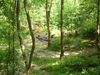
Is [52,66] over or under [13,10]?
under

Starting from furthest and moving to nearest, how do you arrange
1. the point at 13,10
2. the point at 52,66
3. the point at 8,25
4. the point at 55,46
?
the point at 55,46 < the point at 52,66 < the point at 13,10 < the point at 8,25

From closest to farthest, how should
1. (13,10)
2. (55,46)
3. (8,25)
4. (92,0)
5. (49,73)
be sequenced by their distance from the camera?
(8,25) < (13,10) < (49,73) < (92,0) < (55,46)

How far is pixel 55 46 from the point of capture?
3994 centimetres

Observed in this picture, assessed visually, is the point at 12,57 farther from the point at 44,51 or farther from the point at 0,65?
the point at 44,51

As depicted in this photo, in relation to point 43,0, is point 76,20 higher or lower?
lower

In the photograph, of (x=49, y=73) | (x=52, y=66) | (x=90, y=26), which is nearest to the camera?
(x=49, y=73)

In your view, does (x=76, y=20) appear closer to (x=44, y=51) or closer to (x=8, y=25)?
(x=44, y=51)

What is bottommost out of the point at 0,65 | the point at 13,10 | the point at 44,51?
the point at 44,51

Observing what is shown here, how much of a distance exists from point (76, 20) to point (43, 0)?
951 centimetres

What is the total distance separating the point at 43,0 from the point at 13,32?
19.7 meters

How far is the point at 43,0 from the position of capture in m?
39.4

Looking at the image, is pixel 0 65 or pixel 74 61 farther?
pixel 74 61

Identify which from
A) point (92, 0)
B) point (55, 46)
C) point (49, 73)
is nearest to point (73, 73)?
point (49, 73)

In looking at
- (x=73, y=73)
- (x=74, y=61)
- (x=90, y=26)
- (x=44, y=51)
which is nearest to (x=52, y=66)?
(x=74, y=61)
